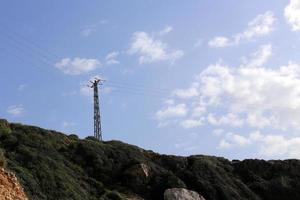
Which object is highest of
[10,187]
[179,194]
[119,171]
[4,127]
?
[4,127]

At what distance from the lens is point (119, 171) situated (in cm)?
4012

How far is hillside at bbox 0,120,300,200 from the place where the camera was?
109ft

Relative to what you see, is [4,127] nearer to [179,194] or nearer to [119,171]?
[119,171]

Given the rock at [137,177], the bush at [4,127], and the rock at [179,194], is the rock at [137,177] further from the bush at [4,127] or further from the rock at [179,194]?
the bush at [4,127]

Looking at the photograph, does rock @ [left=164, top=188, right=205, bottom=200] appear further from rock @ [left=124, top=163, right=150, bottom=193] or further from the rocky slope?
the rocky slope

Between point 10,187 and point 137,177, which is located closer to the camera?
point 10,187

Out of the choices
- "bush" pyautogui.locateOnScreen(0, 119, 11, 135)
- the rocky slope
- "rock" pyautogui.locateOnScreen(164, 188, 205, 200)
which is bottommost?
the rocky slope

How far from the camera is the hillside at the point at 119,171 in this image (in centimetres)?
3334

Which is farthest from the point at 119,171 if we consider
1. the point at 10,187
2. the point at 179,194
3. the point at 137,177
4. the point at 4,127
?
the point at 10,187

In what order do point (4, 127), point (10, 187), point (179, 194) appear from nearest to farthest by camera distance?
point (10, 187)
point (179, 194)
point (4, 127)

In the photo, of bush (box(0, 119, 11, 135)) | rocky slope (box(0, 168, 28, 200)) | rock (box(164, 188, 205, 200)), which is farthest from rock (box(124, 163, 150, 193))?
rocky slope (box(0, 168, 28, 200))

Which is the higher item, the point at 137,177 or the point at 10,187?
the point at 137,177

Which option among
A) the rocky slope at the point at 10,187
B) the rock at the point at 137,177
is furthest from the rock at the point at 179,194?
the rocky slope at the point at 10,187

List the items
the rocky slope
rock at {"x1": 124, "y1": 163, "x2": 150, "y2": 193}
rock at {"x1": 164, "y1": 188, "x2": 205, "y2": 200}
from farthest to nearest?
rock at {"x1": 124, "y1": 163, "x2": 150, "y2": 193}, rock at {"x1": 164, "y1": 188, "x2": 205, "y2": 200}, the rocky slope
